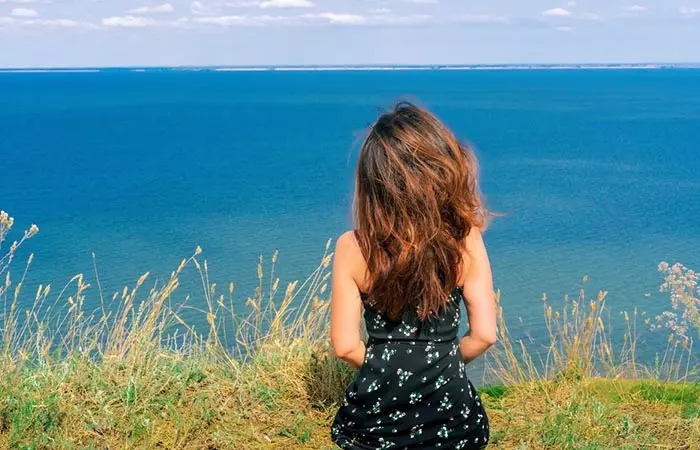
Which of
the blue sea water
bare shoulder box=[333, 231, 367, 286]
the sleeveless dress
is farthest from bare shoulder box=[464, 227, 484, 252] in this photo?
bare shoulder box=[333, 231, 367, 286]

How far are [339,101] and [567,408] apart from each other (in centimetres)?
9192

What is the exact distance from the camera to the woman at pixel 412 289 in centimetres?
284

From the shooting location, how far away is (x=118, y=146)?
171 ft

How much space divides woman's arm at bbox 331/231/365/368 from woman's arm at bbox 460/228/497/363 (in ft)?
1.29

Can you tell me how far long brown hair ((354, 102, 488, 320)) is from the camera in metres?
2.82

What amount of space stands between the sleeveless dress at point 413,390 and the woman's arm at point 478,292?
0.21 feet

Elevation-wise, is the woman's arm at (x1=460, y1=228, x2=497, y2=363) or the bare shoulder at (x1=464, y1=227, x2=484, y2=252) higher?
the bare shoulder at (x1=464, y1=227, x2=484, y2=252)

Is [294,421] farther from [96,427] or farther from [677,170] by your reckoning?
[677,170]

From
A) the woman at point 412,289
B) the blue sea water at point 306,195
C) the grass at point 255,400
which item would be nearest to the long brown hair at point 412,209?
the woman at point 412,289

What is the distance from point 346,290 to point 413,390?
45cm

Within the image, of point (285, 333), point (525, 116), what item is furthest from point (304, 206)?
point (525, 116)

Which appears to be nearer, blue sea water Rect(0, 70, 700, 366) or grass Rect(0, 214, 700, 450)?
grass Rect(0, 214, 700, 450)

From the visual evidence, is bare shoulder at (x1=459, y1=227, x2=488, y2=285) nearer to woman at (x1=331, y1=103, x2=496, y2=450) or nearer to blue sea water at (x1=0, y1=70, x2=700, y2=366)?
woman at (x1=331, y1=103, x2=496, y2=450)

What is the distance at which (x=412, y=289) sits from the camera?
2.93m
